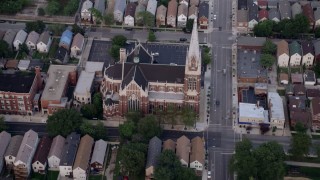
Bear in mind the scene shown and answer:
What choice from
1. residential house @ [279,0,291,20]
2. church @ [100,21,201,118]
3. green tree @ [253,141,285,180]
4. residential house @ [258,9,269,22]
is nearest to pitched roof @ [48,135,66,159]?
church @ [100,21,201,118]

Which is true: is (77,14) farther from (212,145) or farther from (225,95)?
(212,145)

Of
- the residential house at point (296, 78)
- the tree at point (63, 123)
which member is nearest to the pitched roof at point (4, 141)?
the tree at point (63, 123)

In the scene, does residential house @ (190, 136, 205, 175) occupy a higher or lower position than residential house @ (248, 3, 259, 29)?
lower

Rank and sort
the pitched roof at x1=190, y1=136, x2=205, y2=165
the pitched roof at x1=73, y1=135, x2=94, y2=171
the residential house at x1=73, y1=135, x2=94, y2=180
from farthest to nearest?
the pitched roof at x1=190, y1=136, x2=205, y2=165 → the pitched roof at x1=73, y1=135, x2=94, y2=171 → the residential house at x1=73, y1=135, x2=94, y2=180

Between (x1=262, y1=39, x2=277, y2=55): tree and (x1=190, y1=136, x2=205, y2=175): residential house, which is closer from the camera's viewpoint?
(x1=190, y1=136, x2=205, y2=175): residential house

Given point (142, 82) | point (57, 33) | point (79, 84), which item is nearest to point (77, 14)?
point (57, 33)

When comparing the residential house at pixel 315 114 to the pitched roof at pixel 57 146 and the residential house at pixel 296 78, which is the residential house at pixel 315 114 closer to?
the residential house at pixel 296 78

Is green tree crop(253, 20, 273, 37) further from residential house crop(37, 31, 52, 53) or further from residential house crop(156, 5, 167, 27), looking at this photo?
residential house crop(37, 31, 52, 53)

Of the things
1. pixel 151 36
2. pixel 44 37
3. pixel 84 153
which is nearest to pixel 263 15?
pixel 151 36
